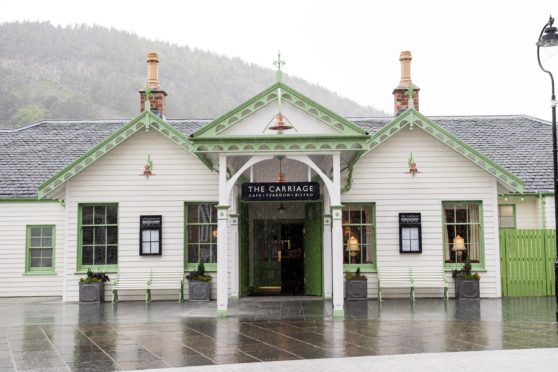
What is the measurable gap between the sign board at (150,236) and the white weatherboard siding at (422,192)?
5300 millimetres

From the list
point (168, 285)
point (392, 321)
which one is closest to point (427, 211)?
point (392, 321)

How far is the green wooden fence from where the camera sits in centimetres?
2012

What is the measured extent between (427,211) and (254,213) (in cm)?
527

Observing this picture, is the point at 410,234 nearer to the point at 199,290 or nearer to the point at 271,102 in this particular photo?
the point at 199,290

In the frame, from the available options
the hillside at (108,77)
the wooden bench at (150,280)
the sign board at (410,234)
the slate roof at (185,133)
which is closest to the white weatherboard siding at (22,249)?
the slate roof at (185,133)

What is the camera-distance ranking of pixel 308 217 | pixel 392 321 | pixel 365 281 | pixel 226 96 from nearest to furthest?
pixel 392 321, pixel 365 281, pixel 308 217, pixel 226 96

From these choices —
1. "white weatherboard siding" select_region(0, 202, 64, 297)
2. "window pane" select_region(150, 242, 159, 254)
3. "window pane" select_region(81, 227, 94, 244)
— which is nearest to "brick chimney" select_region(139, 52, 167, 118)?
"white weatherboard siding" select_region(0, 202, 64, 297)

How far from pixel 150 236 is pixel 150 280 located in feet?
4.02

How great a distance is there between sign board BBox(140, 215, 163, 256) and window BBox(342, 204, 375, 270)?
524cm

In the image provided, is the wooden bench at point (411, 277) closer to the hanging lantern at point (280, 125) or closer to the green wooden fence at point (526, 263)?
the green wooden fence at point (526, 263)

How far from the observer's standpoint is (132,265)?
20.0m

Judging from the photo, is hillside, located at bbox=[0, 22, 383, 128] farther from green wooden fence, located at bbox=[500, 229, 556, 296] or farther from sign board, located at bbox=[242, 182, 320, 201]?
sign board, located at bbox=[242, 182, 320, 201]

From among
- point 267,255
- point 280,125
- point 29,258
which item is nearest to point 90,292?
point 29,258

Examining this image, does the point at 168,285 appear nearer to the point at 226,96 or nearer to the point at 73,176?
the point at 73,176
